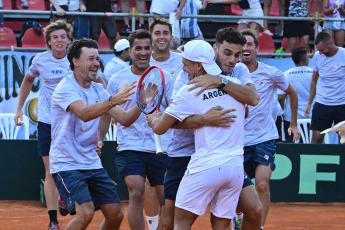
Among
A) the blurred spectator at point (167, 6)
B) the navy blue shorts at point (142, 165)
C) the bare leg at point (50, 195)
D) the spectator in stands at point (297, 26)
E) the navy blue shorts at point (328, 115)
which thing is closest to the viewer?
the navy blue shorts at point (142, 165)

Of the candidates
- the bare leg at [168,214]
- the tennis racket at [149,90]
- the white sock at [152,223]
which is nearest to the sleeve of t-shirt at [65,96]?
the tennis racket at [149,90]

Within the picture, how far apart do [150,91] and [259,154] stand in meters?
1.98

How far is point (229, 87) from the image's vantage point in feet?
18.6

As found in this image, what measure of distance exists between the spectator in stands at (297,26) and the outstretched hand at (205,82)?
8.78 metres

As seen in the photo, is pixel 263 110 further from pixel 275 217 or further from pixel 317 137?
pixel 317 137

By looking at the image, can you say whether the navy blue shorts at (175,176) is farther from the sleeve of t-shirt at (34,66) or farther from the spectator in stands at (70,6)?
the spectator in stands at (70,6)

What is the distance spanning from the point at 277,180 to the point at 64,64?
412 centimetres

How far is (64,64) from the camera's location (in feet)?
28.6

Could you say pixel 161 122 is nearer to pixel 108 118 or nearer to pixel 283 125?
pixel 108 118

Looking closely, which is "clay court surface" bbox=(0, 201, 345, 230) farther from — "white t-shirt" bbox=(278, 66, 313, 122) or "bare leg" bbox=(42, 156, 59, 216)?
"white t-shirt" bbox=(278, 66, 313, 122)

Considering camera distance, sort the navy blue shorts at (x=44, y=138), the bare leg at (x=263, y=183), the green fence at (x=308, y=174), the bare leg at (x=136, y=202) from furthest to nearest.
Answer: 1. the green fence at (x=308, y=174)
2. the navy blue shorts at (x=44, y=138)
3. the bare leg at (x=263, y=183)
4. the bare leg at (x=136, y=202)

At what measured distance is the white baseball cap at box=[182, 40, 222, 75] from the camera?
567cm

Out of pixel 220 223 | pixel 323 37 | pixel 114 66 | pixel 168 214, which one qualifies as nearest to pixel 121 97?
pixel 168 214

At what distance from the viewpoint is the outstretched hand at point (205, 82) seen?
557 centimetres
